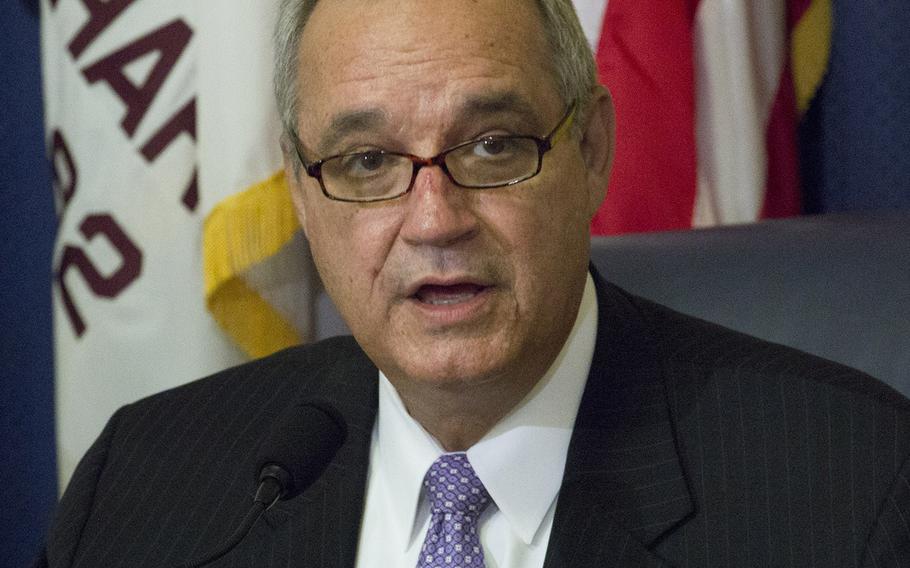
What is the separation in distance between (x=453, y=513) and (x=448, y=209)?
35 cm

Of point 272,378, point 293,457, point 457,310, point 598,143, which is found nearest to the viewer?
point 457,310

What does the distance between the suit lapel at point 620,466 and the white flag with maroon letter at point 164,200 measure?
107cm

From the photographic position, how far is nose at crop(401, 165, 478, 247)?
4.25 ft

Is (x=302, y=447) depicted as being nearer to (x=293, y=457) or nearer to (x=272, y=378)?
(x=293, y=457)

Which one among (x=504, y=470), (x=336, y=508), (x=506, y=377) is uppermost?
(x=506, y=377)

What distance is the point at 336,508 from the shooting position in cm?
150

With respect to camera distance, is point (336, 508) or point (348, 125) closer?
point (348, 125)

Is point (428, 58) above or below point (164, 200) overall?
above

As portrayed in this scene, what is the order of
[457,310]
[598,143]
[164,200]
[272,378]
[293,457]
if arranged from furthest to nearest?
[164,200], [272,378], [598,143], [293,457], [457,310]

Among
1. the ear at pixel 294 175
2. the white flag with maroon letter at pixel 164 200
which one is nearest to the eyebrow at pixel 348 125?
the ear at pixel 294 175

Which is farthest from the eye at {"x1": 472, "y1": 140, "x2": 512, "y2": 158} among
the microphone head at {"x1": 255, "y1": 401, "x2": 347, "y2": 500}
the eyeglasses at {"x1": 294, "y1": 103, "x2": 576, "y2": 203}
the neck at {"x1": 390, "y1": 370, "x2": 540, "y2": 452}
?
the microphone head at {"x1": 255, "y1": 401, "x2": 347, "y2": 500}

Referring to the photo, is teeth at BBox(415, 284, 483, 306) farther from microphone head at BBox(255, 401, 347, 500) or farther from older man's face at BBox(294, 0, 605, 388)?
microphone head at BBox(255, 401, 347, 500)

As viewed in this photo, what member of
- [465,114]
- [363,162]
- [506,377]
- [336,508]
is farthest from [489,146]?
[336,508]

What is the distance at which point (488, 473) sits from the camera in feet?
4.56
